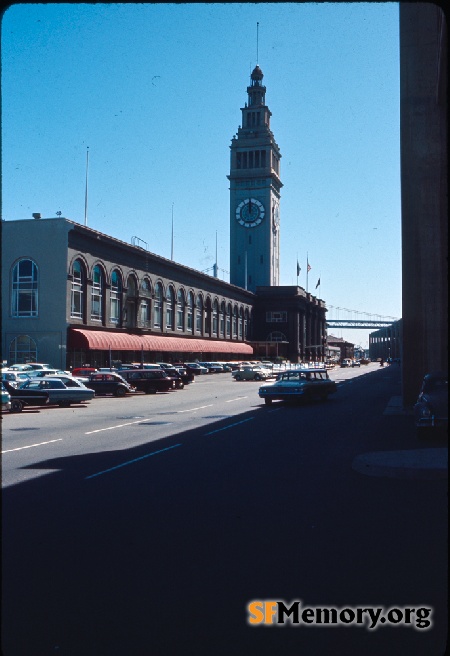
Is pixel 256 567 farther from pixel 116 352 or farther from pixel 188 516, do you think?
pixel 116 352

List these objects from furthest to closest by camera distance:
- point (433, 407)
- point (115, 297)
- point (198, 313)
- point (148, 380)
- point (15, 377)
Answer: point (198, 313) < point (115, 297) < point (148, 380) < point (15, 377) < point (433, 407)

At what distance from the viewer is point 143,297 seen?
63.5 metres

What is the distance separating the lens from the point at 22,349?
168 ft

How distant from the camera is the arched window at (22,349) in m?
51.1

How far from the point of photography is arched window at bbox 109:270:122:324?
192ft

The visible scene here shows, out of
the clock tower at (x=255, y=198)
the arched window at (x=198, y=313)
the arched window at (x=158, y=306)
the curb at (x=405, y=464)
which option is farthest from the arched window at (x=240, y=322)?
the curb at (x=405, y=464)

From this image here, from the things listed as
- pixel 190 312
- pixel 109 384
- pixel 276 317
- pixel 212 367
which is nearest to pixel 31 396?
pixel 109 384

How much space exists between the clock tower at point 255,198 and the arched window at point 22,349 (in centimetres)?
6467

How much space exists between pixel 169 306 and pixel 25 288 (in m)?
23.2

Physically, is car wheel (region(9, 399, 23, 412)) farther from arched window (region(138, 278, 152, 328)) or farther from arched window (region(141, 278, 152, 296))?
arched window (region(141, 278, 152, 296))

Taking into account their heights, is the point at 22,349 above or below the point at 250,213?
below

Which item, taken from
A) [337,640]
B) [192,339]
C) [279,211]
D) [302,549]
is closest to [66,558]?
[302,549]

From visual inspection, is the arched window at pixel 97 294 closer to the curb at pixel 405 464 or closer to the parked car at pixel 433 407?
the parked car at pixel 433 407

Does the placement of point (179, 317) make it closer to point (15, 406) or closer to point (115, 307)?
point (115, 307)
